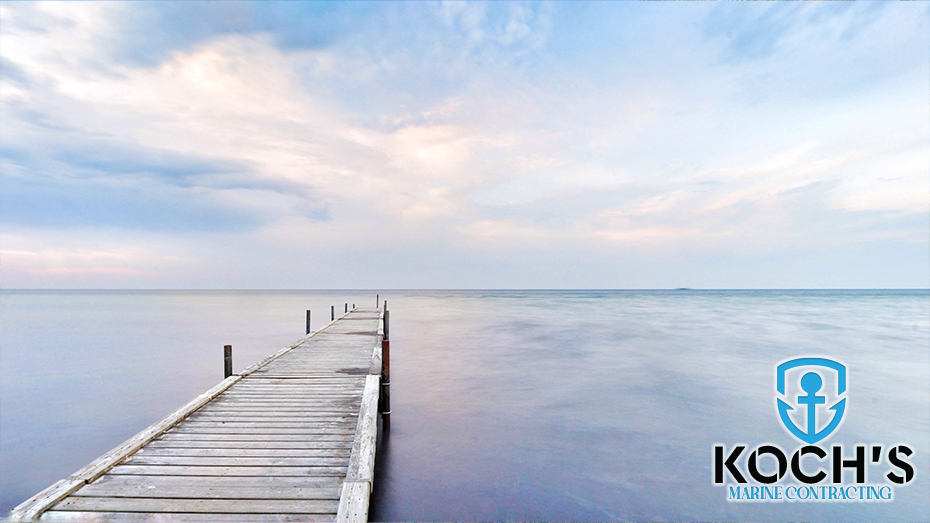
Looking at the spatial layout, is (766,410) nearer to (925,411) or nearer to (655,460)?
(925,411)

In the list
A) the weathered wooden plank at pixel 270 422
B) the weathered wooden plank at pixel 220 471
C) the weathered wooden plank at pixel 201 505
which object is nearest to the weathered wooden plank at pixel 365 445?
the weathered wooden plank at pixel 220 471

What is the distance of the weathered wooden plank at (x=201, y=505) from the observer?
422cm

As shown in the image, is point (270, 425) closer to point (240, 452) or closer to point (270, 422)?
point (270, 422)

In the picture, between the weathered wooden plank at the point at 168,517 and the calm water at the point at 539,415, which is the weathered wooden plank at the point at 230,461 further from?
the calm water at the point at 539,415

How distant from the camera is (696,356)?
21969 millimetres

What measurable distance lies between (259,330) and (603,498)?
106 ft

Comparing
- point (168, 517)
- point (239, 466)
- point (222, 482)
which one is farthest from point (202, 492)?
point (239, 466)

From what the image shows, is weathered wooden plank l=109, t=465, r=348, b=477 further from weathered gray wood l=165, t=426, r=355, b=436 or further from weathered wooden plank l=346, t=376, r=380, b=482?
weathered gray wood l=165, t=426, r=355, b=436

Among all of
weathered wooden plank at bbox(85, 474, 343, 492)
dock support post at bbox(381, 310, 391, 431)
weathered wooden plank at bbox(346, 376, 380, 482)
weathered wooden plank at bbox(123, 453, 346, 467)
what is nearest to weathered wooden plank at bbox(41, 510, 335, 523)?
weathered wooden plank at bbox(85, 474, 343, 492)

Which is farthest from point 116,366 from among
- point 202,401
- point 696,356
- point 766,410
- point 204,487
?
point 696,356

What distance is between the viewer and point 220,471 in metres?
4.98

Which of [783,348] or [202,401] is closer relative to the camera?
[202,401]

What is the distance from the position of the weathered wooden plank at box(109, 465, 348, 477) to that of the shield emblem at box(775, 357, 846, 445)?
9.95m

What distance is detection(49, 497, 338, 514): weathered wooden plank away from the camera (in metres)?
4.22
